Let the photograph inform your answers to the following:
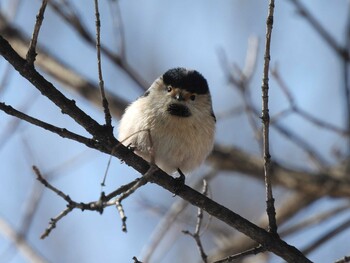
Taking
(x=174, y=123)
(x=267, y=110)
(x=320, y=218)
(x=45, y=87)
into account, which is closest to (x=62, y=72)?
(x=174, y=123)

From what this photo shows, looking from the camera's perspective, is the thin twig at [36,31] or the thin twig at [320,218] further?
the thin twig at [320,218]

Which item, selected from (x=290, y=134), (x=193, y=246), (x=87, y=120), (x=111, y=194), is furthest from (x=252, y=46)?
(x=193, y=246)

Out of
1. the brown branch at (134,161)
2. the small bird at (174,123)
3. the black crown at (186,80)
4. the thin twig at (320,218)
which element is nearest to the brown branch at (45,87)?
the brown branch at (134,161)

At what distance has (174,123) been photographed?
393cm

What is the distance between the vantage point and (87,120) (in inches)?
107

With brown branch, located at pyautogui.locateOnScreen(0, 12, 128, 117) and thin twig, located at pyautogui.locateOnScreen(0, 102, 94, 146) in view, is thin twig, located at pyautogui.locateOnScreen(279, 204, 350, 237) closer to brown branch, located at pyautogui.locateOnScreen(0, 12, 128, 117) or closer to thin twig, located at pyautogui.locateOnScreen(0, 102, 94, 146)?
brown branch, located at pyautogui.locateOnScreen(0, 12, 128, 117)

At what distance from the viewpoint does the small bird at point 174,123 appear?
3.90 meters

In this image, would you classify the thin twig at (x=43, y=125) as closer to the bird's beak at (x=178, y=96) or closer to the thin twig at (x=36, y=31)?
the thin twig at (x=36, y=31)

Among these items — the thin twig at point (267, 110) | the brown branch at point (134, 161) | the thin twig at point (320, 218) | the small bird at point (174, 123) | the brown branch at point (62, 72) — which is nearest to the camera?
the brown branch at point (134, 161)

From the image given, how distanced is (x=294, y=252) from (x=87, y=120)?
118 cm

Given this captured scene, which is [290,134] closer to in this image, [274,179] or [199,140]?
[274,179]

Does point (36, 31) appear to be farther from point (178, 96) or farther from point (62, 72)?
point (62, 72)

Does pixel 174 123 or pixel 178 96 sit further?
pixel 178 96

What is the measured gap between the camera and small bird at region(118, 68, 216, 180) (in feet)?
12.8
